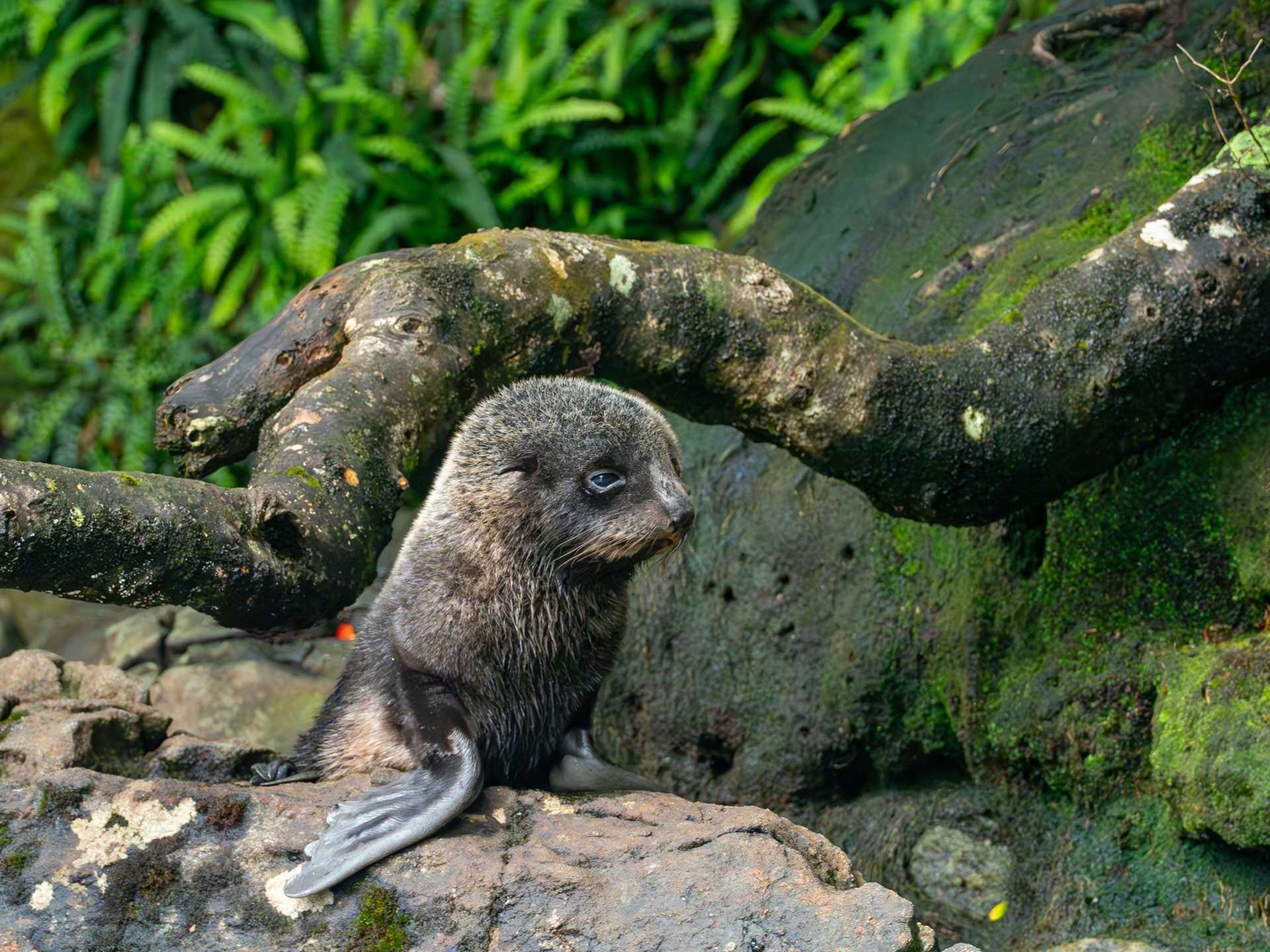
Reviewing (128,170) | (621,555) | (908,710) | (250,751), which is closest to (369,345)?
(621,555)

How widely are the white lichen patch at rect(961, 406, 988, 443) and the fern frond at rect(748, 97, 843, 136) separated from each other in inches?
211

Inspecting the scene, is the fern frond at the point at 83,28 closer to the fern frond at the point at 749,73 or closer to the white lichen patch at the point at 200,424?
the fern frond at the point at 749,73

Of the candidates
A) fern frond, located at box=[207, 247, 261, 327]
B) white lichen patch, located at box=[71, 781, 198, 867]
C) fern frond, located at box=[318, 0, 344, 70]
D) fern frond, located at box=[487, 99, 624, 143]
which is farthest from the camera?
fern frond, located at box=[318, 0, 344, 70]

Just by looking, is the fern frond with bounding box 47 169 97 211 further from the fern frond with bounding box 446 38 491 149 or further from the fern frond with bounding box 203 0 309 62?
the fern frond with bounding box 446 38 491 149

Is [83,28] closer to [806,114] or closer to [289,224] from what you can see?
[289,224]

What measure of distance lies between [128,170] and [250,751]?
757 cm

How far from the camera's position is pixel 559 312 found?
481 cm

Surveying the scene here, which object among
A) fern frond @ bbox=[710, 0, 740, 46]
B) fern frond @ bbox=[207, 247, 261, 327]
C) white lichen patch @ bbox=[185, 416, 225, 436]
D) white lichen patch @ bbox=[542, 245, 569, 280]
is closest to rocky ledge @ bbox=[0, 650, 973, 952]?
white lichen patch @ bbox=[185, 416, 225, 436]

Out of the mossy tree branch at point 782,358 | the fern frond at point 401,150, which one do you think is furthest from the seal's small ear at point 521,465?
the fern frond at point 401,150

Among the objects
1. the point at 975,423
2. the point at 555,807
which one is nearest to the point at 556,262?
the point at 975,423

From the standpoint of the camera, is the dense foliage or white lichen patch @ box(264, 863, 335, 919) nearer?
white lichen patch @ box(264, 863, 335, 919)

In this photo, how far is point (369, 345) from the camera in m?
4.48

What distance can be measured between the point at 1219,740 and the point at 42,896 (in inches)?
149

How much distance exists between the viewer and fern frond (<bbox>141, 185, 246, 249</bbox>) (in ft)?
33.8
